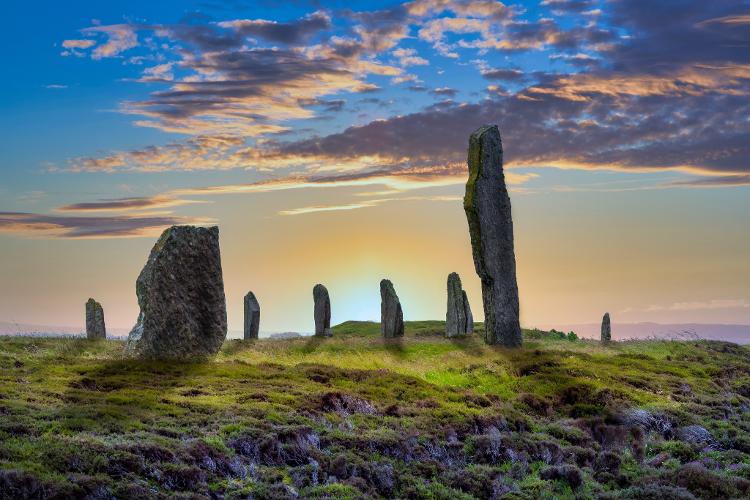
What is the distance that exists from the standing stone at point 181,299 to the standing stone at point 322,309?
71.5 ft

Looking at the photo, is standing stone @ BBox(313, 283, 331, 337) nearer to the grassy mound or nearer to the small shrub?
the grassy mound

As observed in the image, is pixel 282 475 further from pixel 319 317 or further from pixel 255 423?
pixel 319 317

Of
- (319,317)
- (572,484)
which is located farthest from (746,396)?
(319,317)

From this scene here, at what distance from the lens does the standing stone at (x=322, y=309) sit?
50.6 m

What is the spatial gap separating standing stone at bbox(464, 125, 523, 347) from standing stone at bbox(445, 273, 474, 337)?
830cm

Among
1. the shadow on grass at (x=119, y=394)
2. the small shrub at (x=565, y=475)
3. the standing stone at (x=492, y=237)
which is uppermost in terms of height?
the standing stone at (x=492, y=237)

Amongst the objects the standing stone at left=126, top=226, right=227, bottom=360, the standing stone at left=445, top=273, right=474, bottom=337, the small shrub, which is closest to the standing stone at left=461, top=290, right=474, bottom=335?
the standing stone at left=445, top=273, right=474, bottom=337

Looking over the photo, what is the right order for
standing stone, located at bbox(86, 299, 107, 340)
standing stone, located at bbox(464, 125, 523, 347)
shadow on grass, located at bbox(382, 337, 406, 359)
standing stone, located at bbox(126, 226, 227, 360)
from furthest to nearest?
1. standing stone, located at bbox(86, 299, 107, 340)
2. shadow on grass, located at bbox(382, 337, 406, 359)
3. standing stone, located at bbox(464, 125, 523, 347)
4. standing stone, located at bbox(126, 226, 227, 360)

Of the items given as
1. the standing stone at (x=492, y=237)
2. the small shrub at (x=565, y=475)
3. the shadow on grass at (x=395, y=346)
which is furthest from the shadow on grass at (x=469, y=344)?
the small shrub at (x=565, y=475)

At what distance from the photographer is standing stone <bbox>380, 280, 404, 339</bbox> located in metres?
45.9

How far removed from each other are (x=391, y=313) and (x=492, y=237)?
1119cm

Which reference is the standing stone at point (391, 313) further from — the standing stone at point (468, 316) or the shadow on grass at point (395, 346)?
the standing stone at point (468, 316)

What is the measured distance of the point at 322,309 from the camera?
5069 centimetres

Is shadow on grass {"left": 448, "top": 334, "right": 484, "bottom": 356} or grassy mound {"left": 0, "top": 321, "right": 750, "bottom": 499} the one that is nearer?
grassy mound {"left": 0, "top": 321, "right": 750, "bottom": 499}
